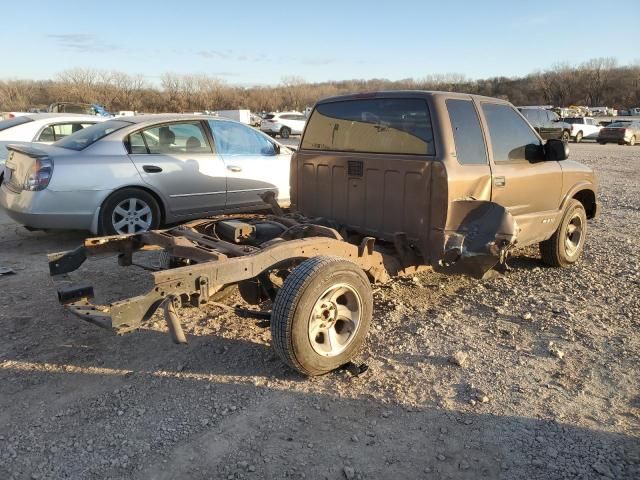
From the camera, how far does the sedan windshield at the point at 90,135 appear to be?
21.3 ft

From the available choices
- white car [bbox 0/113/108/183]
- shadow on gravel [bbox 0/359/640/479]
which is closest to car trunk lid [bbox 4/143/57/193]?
white car [bbox 0/113/108/183]

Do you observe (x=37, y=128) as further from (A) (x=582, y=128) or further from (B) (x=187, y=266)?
(A) (x=582, y=128)

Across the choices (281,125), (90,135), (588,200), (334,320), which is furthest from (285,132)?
(334,320)

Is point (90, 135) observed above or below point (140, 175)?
above

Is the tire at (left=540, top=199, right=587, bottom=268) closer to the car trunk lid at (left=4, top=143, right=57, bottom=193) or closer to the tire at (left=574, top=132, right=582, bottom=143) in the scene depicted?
the car trunk lid at (left=4, top=143, right=57, bottom=193)

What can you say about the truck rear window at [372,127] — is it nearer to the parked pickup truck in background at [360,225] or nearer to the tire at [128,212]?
the parked pickup truck in background at [360,225]

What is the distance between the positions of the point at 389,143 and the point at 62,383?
313cm

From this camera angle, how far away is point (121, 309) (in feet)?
9.89

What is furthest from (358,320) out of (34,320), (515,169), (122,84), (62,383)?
(122,84)

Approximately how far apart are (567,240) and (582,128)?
109 ft

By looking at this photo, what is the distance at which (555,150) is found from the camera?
5.21m

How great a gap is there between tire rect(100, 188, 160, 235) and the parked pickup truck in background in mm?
1151

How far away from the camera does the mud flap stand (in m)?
4.30

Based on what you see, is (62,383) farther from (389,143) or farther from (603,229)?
(603,229)
